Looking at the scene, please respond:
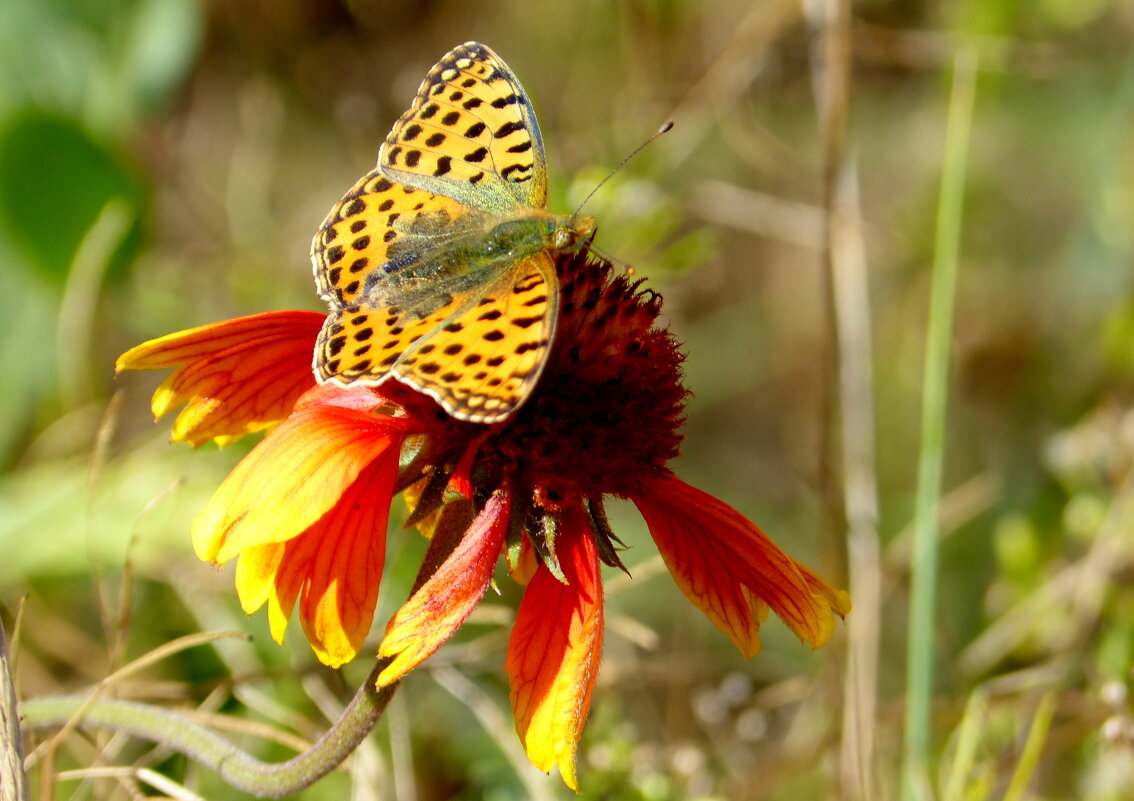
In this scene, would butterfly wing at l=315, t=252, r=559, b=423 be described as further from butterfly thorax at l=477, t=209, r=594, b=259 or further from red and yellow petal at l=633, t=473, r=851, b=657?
red and yellow petal at l=633, t=473, r=851, b=657

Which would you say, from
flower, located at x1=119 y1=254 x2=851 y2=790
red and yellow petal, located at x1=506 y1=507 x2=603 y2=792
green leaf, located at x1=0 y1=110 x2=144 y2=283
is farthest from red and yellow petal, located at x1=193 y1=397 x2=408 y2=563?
green leaf, located at x1=0 y1=110 x2=144 y2=283

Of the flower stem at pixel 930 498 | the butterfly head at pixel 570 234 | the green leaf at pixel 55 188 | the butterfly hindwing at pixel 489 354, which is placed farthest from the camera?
the green leaf at pixel 55 188

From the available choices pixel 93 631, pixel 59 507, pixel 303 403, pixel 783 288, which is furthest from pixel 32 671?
pixel 783 288

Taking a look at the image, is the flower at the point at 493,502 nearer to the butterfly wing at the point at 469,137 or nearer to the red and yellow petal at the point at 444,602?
the red and yellow petal at the point at 444,602

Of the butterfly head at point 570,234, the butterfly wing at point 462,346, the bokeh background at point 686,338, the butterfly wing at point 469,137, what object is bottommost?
the bokeh background at point 686,338

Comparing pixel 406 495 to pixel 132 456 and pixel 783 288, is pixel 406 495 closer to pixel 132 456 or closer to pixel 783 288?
pixel 132 456

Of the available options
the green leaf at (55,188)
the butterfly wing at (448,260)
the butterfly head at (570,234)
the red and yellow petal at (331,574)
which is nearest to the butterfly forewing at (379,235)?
the butterfly wing at (448,260)

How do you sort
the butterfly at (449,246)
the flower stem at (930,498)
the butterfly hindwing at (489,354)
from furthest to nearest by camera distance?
the flower stem at (930,498) → the butterfly at (449,246) → the butterfly hindwing at (489,354)

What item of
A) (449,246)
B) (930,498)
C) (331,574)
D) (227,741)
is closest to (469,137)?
(449,246)
